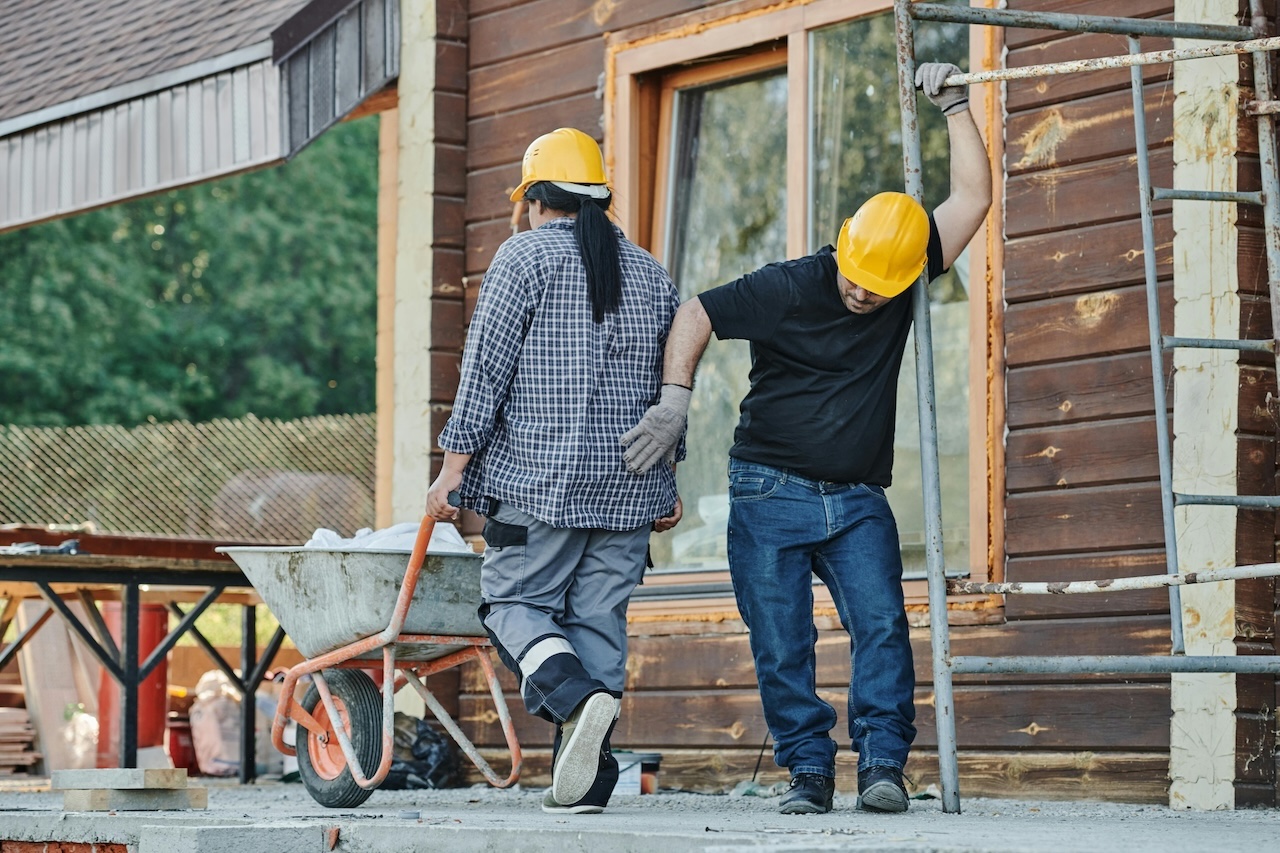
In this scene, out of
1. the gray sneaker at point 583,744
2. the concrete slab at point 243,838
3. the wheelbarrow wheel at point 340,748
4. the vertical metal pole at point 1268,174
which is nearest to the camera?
the concrete slab at point 243,838

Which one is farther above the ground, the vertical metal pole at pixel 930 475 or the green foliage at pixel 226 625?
the vertical metal pole at pixel 930 475

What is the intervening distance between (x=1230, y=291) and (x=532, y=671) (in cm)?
230

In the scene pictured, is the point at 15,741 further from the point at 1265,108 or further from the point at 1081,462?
the point at 1265,108

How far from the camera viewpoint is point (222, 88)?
7.89m

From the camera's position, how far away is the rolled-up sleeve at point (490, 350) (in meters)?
4.47

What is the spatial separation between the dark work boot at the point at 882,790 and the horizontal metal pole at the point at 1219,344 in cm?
131

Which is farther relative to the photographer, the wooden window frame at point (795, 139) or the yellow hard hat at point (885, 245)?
the wooden window frame at point (795, 139)

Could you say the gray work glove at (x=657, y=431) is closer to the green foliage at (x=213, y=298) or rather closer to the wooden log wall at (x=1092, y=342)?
A: the wooden log wall at (x=1092, y=342)

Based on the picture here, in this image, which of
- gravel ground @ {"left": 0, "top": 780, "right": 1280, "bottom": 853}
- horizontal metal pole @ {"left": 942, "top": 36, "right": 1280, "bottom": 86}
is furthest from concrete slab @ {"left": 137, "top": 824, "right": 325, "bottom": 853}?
horizontal metal pole @ {"left": 942, "top": 36, "right": 1280, "bottom": 86}

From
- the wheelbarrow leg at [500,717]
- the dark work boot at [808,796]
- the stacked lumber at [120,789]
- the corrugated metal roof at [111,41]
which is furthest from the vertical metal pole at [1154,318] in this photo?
the corrugated metal roof at [111,41]

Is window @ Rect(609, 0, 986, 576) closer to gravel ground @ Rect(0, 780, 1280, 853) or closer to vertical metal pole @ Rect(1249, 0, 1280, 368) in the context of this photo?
vertical metal pole @ Rect(1249, 0, 1280, 368)

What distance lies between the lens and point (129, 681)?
718 cm

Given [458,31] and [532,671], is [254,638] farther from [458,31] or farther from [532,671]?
[532,671]

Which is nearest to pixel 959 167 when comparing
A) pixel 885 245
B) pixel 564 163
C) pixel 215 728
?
pixel 885 245
